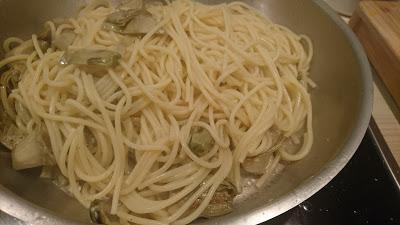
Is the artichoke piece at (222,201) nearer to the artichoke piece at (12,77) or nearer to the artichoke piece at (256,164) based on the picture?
the artichoke piece at (256,164)

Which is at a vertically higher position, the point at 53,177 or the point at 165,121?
the point at 165,121

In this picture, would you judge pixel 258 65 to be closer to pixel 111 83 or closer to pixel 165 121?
pixel 165 121

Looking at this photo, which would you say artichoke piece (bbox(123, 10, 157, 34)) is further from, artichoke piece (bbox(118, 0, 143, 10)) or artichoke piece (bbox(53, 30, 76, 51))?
artichoke piece (bbox(53, 30, 76, 51))

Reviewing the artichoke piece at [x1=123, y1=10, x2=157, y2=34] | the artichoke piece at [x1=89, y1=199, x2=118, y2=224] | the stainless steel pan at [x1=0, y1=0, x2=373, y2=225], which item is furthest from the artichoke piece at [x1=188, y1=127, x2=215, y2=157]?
the artichoke piece at [x1=123, y1=10, x2=157, y2=34]

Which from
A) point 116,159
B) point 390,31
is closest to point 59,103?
point 116,159

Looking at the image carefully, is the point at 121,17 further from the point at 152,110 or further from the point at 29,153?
the point at 29,153

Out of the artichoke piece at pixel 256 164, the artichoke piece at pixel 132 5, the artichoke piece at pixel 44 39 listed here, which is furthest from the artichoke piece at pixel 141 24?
the artichoke piece at pixel 256 164
